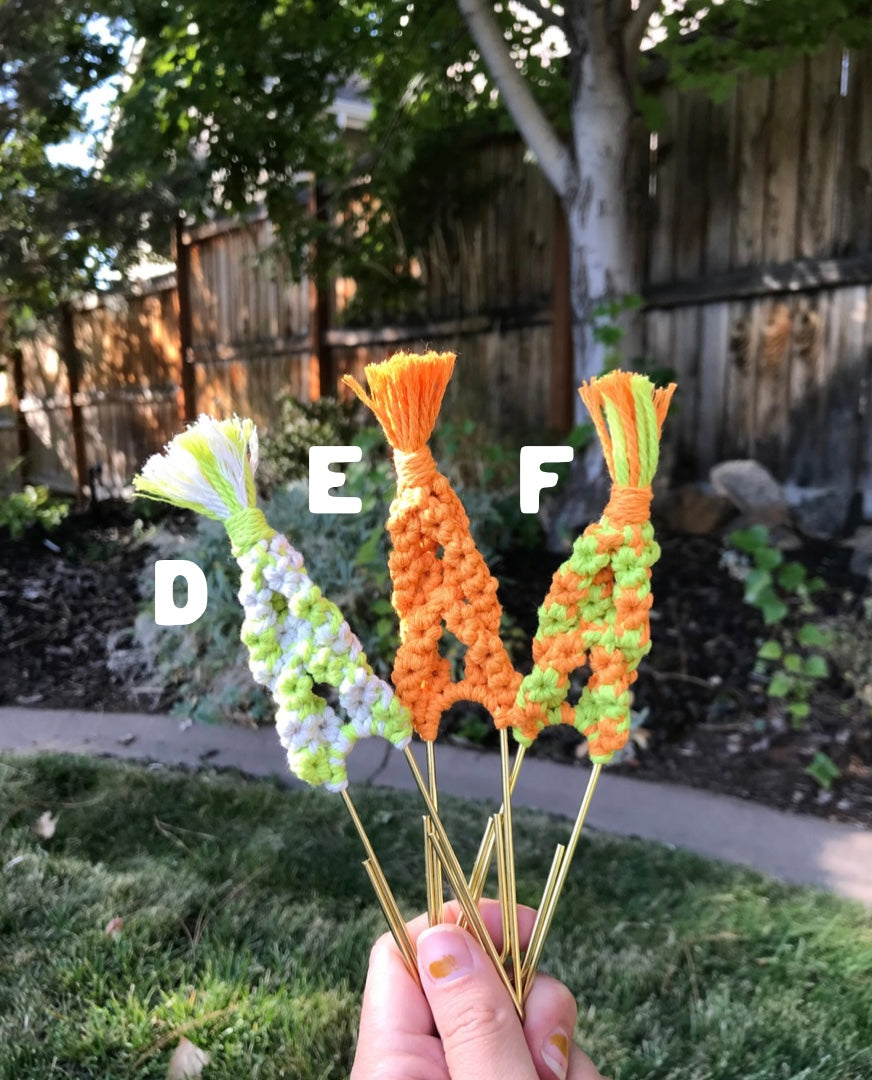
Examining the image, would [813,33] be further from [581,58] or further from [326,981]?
[326,981]

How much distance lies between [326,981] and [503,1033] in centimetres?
78

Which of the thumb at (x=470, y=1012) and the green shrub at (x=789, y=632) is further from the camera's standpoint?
the green shrub at (x=789, y=632)

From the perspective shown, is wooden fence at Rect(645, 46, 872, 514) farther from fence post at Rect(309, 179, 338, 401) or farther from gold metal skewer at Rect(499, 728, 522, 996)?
gold metal skewer at Rect(499, 728, 522, 996)

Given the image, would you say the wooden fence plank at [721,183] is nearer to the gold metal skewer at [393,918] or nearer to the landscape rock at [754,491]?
the landscape rock at [754,491]

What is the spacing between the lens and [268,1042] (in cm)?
134

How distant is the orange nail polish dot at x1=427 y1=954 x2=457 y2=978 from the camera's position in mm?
839

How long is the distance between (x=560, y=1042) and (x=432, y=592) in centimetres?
49

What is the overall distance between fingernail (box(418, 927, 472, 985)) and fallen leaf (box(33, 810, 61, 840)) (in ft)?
4.68

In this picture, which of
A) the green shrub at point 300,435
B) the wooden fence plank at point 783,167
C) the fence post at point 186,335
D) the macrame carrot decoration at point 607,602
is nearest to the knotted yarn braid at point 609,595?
the macrame carrot decoration at point 607,602

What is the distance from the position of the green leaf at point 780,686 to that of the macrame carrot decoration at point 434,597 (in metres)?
1.84

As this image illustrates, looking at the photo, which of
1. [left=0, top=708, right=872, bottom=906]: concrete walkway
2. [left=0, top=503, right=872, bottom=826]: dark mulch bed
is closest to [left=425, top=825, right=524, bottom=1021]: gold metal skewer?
[left=0, top=708, right=872, bottom=906]: concrete walkway

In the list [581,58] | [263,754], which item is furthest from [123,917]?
[581,58]

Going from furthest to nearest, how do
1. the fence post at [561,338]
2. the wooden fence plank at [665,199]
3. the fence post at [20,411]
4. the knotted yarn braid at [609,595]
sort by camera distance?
1. the fence post at [20,411]
2. the fence post at [561,338]
3. the wooden fence plank at [665,199]
4. the knotted yarn braid at [609,595]

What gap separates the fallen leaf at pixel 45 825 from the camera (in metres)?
1.97
